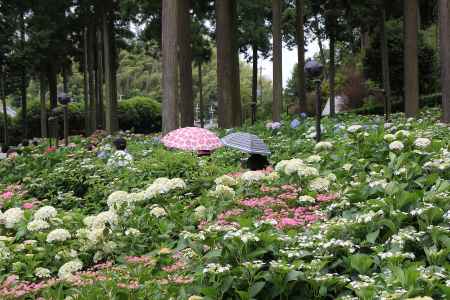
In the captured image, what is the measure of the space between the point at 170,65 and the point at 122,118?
22321 millimetres

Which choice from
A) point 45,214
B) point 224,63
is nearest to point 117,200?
point 45,214

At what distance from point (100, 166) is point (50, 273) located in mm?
4252

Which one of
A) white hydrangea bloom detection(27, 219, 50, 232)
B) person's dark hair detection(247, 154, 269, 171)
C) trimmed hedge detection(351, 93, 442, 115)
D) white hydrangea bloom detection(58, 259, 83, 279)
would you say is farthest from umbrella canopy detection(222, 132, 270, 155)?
trimmed hedge detection(351, 93, 442, 115)

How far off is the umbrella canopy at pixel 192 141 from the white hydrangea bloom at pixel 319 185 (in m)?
3.36

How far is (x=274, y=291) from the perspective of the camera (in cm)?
284

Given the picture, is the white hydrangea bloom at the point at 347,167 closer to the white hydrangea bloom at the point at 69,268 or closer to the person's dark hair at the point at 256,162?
the person's dark hair at the point at 256,162

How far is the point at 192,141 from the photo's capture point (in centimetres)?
788

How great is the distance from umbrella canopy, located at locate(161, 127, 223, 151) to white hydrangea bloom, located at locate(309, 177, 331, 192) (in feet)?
11.0

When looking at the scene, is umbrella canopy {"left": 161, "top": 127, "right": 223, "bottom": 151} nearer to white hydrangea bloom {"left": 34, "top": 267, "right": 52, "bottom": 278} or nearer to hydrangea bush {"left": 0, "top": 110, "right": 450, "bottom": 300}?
hydrangea bush {"left": 0, "top": 110, "right": 450, "bottom": 300}

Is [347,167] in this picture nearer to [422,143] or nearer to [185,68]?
[422,143]

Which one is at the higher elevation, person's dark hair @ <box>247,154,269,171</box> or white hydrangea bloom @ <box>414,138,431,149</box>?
white hydrangea bloom @ <box>414,138,431,149</box>

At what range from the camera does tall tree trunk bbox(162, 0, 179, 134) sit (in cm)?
1141

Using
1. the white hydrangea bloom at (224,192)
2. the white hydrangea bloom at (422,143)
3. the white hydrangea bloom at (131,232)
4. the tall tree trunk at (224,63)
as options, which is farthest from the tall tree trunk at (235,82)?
the white hydrangea bloom at (131,232)

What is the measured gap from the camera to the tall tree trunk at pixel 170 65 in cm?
1141
